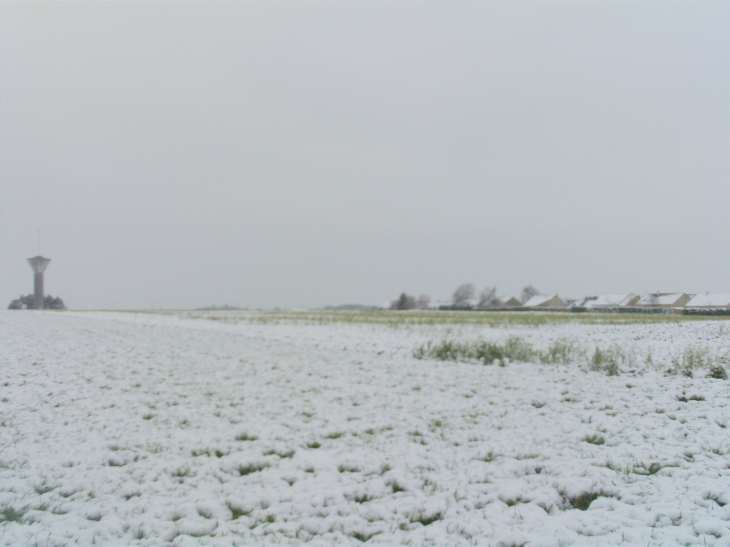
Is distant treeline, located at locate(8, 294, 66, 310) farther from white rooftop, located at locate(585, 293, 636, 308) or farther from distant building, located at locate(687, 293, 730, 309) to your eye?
distant building, located at locate(687, 293, 730, 309)

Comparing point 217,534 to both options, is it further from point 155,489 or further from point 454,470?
point 454,470

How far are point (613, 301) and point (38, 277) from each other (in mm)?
6509

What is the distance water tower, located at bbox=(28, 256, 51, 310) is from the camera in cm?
445

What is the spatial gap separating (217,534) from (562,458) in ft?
16.7

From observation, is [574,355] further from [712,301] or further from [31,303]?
[31,303]

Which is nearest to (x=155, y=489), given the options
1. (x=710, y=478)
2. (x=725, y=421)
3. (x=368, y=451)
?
(x=368, y=451)

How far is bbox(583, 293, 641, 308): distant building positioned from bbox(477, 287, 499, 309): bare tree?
299 cm

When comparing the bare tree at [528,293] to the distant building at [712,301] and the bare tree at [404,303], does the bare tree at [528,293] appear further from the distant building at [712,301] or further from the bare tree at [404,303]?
the bare tree at [404,303]

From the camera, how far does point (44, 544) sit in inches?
159

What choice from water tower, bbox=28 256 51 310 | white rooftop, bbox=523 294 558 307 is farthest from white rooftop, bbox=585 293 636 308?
water tower, bbox=28 256 51 310

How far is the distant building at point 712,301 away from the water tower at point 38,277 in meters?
7.14

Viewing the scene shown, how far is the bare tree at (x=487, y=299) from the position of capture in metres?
→ 8.98

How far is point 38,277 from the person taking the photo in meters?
4.46

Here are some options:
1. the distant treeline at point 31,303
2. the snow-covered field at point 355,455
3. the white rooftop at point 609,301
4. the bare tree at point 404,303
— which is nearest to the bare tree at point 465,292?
the snow-covered field at point 355,455
